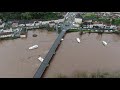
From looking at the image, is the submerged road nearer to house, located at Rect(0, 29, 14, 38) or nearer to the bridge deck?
the bridge deck

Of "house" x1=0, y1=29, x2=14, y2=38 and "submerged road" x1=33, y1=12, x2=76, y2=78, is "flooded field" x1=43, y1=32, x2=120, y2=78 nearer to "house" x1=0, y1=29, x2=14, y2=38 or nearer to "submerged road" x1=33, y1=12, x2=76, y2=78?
"submerged road" x1=33, y1=12, x2=76, y2=78

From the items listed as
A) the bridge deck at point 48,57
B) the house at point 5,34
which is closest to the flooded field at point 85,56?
the bridge deck at point 48,57

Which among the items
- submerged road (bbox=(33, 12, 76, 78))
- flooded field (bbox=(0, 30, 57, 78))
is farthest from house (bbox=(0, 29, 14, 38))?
submerged road (bbox=(33, 12, 76, 78))

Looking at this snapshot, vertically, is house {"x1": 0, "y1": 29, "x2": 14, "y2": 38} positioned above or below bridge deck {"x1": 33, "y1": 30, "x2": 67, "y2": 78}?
above

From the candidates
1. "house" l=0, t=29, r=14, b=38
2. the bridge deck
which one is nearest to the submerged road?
the bridge deck

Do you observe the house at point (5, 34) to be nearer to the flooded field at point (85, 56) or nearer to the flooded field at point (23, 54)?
the flooded field at point (23, 54)

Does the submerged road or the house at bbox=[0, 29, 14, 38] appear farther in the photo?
the house at bbox=[0, 29, 14, 38]
